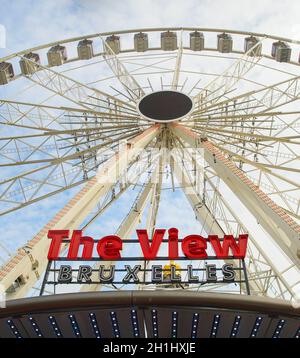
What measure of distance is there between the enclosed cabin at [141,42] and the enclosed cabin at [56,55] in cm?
464

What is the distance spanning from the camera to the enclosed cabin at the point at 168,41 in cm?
2858

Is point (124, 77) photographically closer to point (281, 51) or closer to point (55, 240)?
point (281, 51)

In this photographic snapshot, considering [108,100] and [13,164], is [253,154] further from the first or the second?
[13,164]

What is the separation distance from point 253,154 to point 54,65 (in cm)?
1342

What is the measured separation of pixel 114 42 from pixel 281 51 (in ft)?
33.6

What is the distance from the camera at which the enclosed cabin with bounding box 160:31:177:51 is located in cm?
2858

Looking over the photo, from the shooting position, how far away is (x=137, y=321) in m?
11.5

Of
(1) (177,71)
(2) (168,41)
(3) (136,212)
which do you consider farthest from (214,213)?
(2) (168,41)

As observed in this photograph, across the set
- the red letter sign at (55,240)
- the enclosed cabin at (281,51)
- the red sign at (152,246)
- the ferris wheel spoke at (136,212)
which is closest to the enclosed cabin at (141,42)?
the enclosed cabin at (281,51)

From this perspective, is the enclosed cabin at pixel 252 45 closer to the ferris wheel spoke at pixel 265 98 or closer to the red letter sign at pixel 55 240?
the ferris wheel spoke at pixel 265 98

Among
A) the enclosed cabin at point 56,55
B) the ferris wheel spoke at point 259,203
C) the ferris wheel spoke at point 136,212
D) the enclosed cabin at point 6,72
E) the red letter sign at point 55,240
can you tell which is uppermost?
the enclosed cabin at point 56,55
